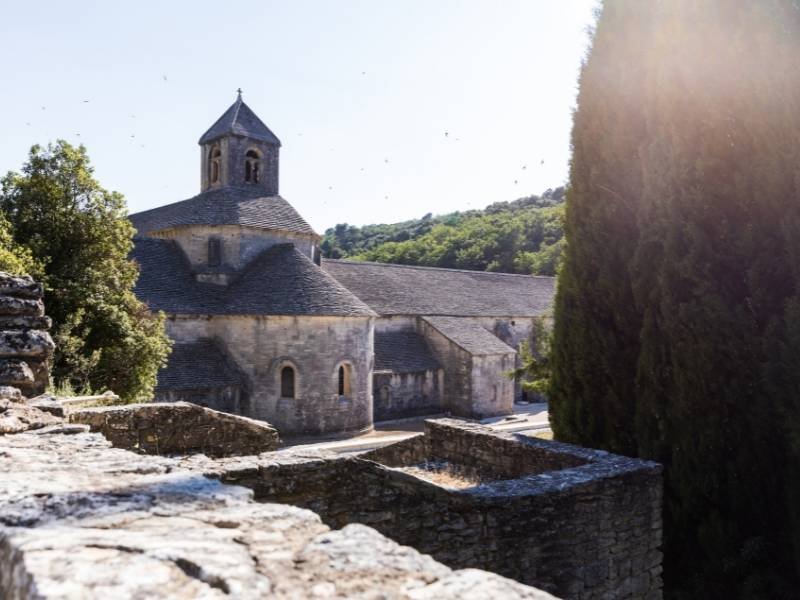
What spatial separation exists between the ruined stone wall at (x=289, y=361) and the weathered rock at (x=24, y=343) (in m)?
16.4

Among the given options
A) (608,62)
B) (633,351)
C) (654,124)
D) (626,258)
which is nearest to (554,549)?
(633,351)

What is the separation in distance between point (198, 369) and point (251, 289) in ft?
11.9

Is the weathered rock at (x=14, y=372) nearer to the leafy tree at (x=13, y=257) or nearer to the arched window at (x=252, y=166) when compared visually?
the leafy tree at (x=13, y=257)

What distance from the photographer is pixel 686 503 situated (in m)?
8.34

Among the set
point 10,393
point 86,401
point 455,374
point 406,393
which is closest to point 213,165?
point 406,393

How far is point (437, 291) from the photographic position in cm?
3444

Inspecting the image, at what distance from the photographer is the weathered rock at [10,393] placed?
5.64 metres

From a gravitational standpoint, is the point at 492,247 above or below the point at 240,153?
above

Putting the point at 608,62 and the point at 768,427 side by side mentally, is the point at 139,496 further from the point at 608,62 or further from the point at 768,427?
the point at 608,62

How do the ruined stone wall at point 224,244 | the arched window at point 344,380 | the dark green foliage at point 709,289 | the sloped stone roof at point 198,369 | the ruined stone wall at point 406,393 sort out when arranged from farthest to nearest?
the ruined stone wall at point 406,393 < the ruined stone wall at point 224,244 < the arched window at point 344,380 < the sloped stone roof at point 198,369 < the dark green foliage at point 709,289

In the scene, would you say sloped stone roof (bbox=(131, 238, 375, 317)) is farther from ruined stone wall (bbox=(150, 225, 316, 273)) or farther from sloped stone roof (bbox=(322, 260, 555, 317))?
sloped stone roof (bbox=(322, 260, 555, 317))

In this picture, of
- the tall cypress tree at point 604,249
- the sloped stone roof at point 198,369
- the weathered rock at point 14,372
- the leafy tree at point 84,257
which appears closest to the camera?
the weathered rock at point 14,372

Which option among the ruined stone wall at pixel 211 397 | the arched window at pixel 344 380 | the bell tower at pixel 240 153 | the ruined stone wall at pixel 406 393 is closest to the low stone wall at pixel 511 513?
the ruined stone wall at pixel 211 397

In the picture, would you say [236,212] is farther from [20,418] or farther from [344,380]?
[20,418]
